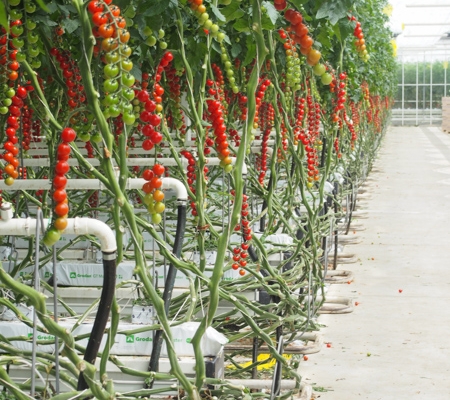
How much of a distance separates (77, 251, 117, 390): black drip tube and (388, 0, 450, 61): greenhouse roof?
47.8 feet

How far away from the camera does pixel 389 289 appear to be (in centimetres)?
536

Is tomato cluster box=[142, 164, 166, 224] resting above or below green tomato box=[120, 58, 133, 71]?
below

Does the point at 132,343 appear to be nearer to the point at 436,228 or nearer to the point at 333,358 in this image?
the point at 333,358

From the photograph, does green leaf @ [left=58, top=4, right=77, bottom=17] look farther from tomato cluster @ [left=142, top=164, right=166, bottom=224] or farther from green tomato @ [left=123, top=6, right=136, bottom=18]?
tomato cluster @ [left=142, top=164, right=166, bottom=224]

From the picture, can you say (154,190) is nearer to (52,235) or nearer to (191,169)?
(52,235)

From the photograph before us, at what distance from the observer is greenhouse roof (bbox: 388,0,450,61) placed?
2000 cm

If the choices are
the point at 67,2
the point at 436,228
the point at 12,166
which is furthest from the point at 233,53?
the point at 436,228

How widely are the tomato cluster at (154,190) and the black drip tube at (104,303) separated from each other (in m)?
0.15

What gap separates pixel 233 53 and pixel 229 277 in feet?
3.00

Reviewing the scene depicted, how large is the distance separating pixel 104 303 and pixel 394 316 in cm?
352

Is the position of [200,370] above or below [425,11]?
below

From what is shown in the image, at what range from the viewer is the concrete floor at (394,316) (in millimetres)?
3572

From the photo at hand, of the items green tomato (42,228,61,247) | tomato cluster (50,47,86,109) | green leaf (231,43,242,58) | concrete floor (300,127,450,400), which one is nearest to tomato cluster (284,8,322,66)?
green tomato (42,228,61,247)

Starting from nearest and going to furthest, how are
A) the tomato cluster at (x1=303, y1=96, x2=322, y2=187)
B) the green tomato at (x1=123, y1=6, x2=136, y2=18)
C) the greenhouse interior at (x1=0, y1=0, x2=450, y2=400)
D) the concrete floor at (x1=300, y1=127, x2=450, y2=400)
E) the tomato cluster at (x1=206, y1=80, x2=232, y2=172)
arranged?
the greenhouse interior at (x1=0, y1=0, x2=450, y2=400) < the green tomato at (x1=123, y1=6, x2=136, y2=18) < the tomato cluster at (x1=206, y1=80, x2=232, y2=172) < the concrete floor at (x1=300, y1=127, x2=450, y2=400) < the tomato cluster at (x1=303, y1=96, x2=322, y2=187)
